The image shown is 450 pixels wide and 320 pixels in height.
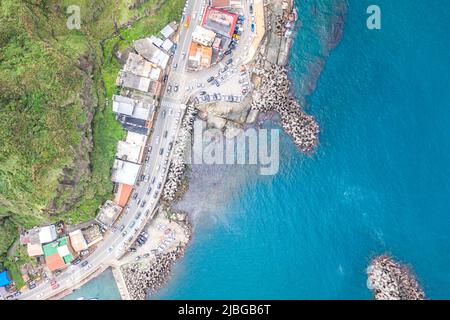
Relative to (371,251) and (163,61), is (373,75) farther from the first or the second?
(163,61)

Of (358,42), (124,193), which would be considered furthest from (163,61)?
(358,42)

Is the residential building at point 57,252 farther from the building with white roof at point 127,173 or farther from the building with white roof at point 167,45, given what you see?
the building with white roof at point 167,45

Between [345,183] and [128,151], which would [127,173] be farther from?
[345,183]

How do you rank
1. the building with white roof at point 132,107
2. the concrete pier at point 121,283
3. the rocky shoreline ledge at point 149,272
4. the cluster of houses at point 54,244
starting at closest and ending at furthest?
the building with white roof at point 132,107
the cluster of houses at point 54,244
the concrete pier at point 121,283
the rocky shoreline ledge at point 149,272

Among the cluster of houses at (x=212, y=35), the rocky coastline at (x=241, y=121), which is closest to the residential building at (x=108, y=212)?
the rocky coastline at (x=241, y=121)

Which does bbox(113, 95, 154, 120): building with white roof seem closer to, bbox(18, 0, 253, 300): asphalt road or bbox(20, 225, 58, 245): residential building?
bbox(18, 0, 253, 300): asphalt road

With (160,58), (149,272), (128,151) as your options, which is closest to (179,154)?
(128,151)
